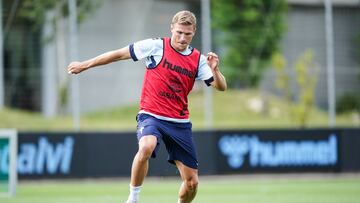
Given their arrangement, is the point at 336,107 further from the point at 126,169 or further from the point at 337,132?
the point at 126,169

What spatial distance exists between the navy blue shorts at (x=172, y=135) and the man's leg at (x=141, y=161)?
13 centimetres

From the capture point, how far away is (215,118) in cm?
2586

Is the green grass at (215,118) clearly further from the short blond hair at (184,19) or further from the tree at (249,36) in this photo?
the short blond hair at (184,19)

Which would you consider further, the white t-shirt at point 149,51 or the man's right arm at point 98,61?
the white t-shirt at point 149,51

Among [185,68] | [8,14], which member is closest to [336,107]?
[8,14]

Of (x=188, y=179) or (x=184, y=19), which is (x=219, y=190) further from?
(x=184, y=19)

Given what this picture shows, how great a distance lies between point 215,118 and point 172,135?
1593cm

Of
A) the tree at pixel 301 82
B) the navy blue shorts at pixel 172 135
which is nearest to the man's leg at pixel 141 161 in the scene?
the navy blue shorts at pixel 172 135

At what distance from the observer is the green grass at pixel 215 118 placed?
24391 mm

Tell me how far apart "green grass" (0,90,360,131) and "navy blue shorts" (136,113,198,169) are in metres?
13.6

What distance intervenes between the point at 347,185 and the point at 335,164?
3776 millimetres

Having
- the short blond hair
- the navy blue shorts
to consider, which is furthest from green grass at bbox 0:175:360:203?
the short blond hair

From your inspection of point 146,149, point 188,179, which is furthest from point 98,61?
point 188,179

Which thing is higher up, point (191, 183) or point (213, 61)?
point (213, 61)
